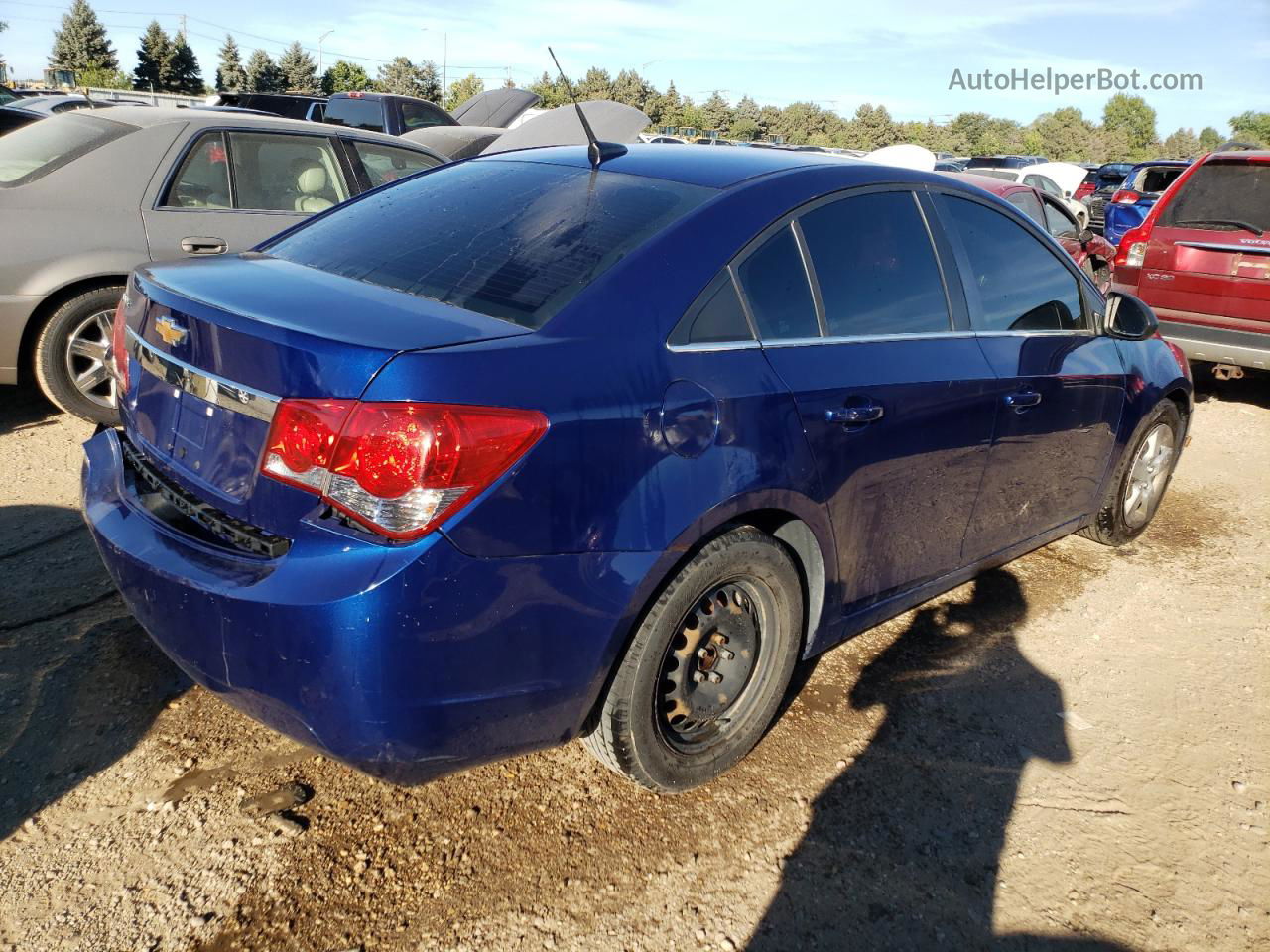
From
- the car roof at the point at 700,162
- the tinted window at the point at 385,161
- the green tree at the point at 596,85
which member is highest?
the green tree at the point at 596,85

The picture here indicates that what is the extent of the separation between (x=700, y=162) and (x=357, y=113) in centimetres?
1288

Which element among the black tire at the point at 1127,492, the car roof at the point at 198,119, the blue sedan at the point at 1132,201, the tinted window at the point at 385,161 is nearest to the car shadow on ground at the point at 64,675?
the car roof at the point at 198,119

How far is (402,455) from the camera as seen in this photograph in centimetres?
200

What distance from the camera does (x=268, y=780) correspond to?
2693 millimetres

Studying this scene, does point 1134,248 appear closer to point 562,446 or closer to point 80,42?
point 562,446

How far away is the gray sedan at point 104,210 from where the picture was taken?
16.3 ft

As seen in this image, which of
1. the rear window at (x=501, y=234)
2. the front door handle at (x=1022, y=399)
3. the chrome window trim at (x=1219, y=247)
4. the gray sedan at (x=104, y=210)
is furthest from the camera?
the chrome window trim at (x=1219, y=247)

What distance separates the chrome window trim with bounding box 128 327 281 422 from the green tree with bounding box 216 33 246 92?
67508 millimetres

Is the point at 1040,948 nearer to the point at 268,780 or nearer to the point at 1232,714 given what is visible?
the point at 1232,714

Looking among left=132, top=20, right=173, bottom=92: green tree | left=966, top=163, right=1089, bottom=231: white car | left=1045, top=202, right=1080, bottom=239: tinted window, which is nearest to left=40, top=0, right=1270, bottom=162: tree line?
left=132, top=20, right=173, bottom=92: green tree

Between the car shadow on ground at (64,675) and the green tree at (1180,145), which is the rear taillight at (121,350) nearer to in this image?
the car shadow on ground at (64,675)

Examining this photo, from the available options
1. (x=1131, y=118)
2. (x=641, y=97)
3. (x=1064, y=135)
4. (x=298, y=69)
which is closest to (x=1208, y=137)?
(x=1131, y=118)

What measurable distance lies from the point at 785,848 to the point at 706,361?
4.10 feet

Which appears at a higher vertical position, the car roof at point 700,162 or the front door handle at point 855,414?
the car roof at point 700,162
